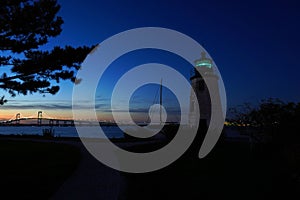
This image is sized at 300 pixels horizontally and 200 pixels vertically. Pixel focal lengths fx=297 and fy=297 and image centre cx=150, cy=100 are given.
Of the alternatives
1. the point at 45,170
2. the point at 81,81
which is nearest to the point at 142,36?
the point at 81,81

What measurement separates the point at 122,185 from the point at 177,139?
9494 millimetres

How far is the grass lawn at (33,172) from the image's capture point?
6344 mm

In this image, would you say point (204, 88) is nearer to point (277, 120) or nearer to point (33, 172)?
point (277, 120)

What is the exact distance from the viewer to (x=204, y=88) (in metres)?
34.2

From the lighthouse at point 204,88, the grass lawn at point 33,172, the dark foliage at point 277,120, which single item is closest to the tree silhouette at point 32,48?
the grass lawn at point 33,172

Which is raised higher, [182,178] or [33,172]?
[33,172]

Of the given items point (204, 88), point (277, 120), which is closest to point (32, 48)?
point (277, 120)

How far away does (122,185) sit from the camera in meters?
7.64

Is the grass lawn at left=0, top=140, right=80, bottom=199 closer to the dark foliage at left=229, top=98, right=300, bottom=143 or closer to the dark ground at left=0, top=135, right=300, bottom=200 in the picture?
the dark ground at left=0, top=135, right=300, bottom=200

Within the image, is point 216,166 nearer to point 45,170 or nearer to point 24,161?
point 45,170

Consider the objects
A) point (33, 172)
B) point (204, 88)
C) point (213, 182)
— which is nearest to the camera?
point (213, 182)

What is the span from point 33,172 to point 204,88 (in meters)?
27.6

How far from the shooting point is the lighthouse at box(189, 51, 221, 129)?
1313 inches

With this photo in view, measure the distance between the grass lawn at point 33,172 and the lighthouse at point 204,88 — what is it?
22839 millimetres
